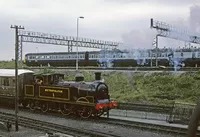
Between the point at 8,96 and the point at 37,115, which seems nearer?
the point at 37,115

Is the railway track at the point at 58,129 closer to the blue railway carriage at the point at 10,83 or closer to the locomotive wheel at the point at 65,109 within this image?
the locomotive wheel at the point at 65,109

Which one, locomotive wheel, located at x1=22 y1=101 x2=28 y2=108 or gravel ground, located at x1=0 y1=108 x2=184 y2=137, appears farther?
locomotive wheel, located at x1=22 y1=101 x2=28 y2=108

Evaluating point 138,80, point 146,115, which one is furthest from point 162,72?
point 146,115

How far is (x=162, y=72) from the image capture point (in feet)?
101

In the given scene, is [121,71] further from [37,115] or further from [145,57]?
[37,115]

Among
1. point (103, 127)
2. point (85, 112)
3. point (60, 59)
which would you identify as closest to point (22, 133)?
point (103, 127)

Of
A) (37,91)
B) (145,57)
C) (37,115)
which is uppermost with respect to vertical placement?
(145,57)

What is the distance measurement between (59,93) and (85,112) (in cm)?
239

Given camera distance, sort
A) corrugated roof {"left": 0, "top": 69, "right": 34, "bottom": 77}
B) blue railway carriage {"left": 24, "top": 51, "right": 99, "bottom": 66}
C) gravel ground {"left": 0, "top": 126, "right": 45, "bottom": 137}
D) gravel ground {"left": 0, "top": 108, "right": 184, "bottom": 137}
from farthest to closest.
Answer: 1. blue railway carriage {"left": 24, "top": 51, "right": 99, "bottom": 66}
2. corrugated roof {"left": 0, "top": 69, "right": 34, "bottom": 77}
3. gravel ground {"left": 0, "top": 108, "right": 184, "bottom": 137}
4. gravel ground {"left": 0, "top": 126, "right": 45, "bottom": 137}

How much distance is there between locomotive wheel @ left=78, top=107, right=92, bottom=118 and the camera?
18.4m

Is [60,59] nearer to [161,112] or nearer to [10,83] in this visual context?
[10,83]

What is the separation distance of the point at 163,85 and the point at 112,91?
5411mm

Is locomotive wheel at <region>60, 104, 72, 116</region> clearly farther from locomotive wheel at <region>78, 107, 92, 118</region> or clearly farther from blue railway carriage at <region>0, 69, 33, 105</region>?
blue railway carriage at <region>0, 69, 33, 105</region>

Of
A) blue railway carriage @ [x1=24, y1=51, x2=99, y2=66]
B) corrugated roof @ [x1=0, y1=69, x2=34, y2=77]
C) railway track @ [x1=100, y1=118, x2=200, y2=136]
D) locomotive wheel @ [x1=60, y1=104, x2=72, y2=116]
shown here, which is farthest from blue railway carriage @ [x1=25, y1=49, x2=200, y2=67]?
railway track @ [x1=100, y1=118, x2=200, y2=136]
